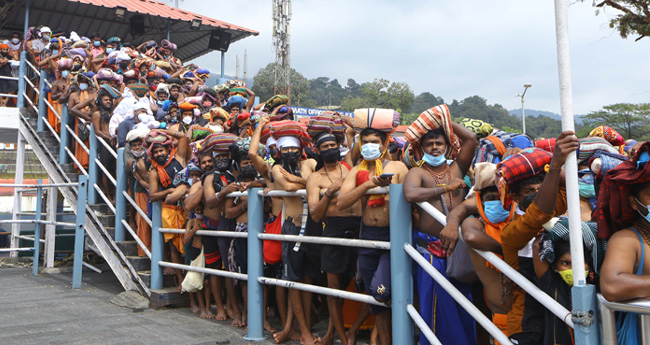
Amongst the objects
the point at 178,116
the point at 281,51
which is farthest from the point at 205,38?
the point at 281,51

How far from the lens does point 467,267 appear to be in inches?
130

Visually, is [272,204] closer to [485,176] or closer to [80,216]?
[485,176]

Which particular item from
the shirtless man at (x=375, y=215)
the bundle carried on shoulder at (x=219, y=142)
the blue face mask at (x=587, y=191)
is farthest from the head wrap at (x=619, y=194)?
the bundle carried on shoulder at (x=219, y=142)

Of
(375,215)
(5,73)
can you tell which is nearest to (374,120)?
(375,215)

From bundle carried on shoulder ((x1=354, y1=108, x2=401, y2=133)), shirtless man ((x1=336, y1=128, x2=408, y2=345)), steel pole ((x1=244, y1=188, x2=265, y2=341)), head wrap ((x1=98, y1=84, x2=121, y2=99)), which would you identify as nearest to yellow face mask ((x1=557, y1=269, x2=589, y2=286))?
shirtless man ((x1=336, y1=128, x2=408, y2=345))

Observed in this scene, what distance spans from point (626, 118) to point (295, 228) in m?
47.6

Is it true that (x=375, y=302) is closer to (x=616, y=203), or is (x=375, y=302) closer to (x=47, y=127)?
(x=616, y=203)

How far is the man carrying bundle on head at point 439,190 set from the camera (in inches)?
136

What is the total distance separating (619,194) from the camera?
2.21 m

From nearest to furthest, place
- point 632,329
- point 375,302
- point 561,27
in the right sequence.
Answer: point 632,329, point 561,27, point 375,302

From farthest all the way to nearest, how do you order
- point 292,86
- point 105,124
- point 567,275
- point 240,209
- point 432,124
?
point 292,86 < point 105,124 < point 240,209 < point 432,124 < point 567,275

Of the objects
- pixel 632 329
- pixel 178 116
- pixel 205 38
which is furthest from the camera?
pixel 205 38

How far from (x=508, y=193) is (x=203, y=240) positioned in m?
3.84

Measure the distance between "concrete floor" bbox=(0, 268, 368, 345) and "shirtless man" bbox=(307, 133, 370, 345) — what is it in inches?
16.7
